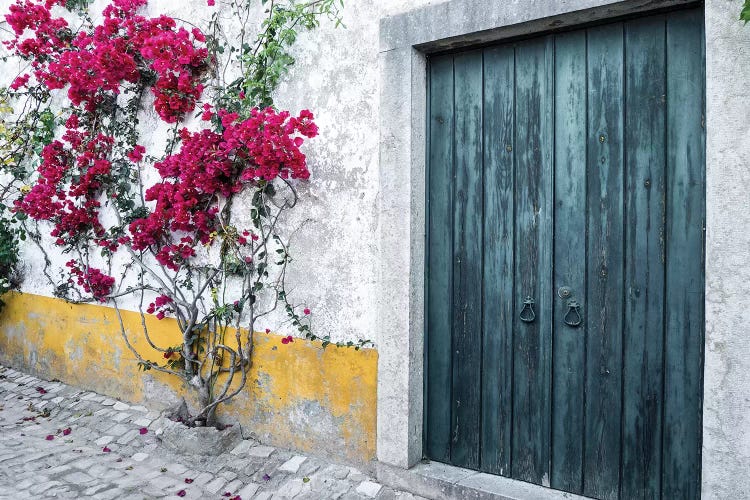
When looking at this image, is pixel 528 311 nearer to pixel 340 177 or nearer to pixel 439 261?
pixel 439 261

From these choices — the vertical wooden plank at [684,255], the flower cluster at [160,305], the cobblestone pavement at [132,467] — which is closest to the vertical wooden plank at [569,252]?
the vertical wooden plank at [684,255]

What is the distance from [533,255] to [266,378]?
6.03 feet

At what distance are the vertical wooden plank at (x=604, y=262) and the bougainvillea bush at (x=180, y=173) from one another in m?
1.43

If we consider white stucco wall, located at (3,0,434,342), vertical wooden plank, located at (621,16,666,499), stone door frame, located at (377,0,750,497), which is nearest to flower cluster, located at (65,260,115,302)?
white stucco wall, located at (3,0,434,342)

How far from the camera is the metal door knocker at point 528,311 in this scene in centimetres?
285

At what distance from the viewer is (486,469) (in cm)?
302

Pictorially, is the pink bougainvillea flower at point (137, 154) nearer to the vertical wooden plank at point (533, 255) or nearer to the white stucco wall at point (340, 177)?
the white stucco wall at point (340, 177)

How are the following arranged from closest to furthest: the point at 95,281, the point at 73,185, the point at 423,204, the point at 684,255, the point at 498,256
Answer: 1. the point at 684,255
2. the point at 498,256
3. the point at 423,204
4. the point at 95,281
5. the point at 73,185

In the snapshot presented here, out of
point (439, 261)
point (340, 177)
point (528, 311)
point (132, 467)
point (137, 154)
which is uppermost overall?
point (137, 154)

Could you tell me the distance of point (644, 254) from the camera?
2.56 meters

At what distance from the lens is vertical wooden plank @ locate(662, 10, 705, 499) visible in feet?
7.92

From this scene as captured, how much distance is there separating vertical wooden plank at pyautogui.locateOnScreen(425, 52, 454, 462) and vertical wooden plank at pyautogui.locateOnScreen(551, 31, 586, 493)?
0.56m

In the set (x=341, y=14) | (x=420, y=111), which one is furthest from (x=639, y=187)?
(x=341, y=14)

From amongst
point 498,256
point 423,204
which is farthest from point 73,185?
point 498,256
